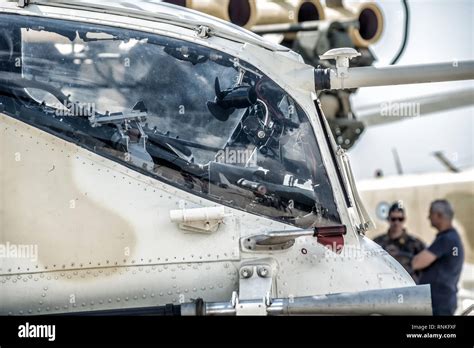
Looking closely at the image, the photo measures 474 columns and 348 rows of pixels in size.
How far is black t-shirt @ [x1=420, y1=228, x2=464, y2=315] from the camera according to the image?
861 cm

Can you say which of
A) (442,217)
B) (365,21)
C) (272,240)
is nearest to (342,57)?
(272,240)

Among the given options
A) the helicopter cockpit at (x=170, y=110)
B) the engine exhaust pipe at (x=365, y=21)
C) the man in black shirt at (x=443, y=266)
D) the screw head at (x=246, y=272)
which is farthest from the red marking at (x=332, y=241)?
the engine exhaust pipe at (x=365, y=21)

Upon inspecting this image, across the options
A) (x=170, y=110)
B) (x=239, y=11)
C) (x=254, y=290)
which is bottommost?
(x=254, y=290)

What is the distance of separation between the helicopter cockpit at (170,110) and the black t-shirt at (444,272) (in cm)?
328

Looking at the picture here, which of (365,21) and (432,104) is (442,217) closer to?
(365,21)

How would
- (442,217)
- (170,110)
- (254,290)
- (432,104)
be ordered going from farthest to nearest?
(432,104) < (442,217) < (170,110) < (254,290)

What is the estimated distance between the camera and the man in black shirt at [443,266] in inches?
339

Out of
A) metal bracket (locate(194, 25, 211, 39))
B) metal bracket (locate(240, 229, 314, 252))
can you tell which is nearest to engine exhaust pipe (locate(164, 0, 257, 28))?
metal bracket (locate(194, 25, 211, 39))

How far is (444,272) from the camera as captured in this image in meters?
8.62

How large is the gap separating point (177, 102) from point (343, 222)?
103 centimetres

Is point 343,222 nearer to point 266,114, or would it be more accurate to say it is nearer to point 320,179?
point 320,179

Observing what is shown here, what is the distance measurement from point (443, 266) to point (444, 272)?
54mm
